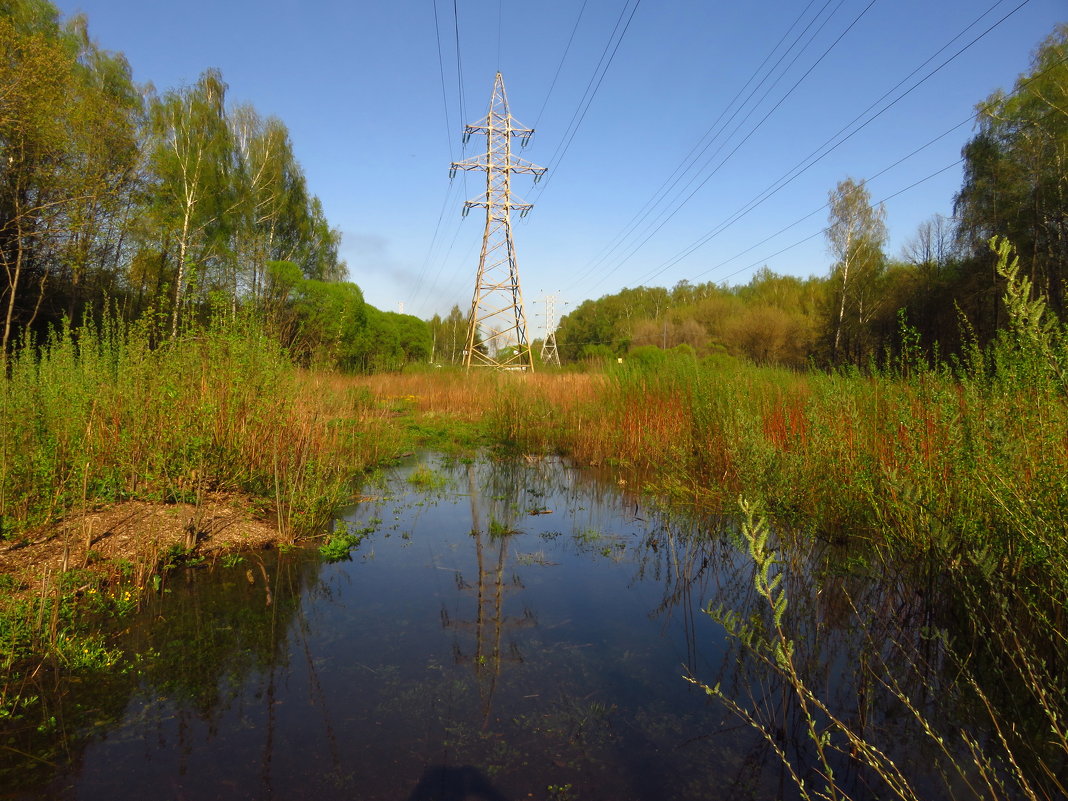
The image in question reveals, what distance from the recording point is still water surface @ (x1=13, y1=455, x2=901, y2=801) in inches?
88.1

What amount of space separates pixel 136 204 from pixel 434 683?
21227mm

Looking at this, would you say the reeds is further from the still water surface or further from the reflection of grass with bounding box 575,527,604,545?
the reflection of grass with bounding box 575,527,604,545

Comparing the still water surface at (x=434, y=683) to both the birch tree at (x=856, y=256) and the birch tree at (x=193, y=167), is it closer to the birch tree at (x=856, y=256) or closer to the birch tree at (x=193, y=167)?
the birch tree at (x=193, y=167)

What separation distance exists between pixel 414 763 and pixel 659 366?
733 cm

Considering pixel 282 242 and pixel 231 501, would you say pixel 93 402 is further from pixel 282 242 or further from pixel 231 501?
pixel 282 242

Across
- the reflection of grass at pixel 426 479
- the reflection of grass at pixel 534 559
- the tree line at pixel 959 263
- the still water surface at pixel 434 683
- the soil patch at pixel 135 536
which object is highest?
the tree line at pixel 959 263

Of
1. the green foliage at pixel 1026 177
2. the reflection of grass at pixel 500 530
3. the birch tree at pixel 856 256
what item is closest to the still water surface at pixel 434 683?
the reflection of grass at pixel 500 530

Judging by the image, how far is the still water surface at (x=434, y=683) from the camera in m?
2.24

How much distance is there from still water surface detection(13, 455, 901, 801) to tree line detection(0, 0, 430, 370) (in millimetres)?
2787

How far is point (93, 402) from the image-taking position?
4.73 metres

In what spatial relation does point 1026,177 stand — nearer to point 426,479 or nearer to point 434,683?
point 426,479

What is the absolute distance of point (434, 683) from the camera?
2.90m

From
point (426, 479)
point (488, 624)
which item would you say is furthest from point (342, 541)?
point (426, 479)

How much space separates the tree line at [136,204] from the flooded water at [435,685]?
279 cm
